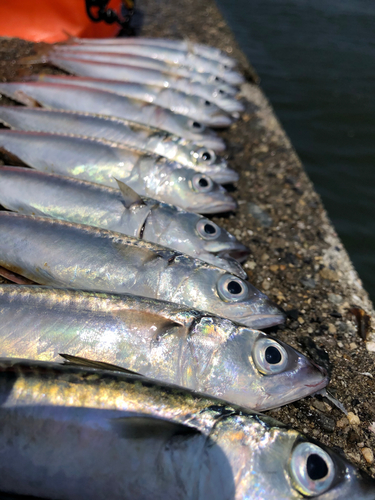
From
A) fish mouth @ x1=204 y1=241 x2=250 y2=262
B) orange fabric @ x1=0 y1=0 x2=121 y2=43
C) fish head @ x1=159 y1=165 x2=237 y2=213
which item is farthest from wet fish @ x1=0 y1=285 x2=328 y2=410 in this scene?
orange fabric @ x1=0 y1=0 x2=121 y2=43

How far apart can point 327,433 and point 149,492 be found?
43.1 inches

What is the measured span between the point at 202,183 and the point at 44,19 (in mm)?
4338

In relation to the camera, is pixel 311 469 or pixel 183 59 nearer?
pixel 311 469

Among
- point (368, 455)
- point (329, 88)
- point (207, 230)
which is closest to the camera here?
point (368, 455)

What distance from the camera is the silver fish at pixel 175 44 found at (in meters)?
5.34

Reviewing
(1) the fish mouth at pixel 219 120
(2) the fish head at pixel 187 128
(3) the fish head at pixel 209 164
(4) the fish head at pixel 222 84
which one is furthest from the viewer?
(4) the fish head at pixel 222 84

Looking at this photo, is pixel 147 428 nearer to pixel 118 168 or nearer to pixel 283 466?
pixel 283 466

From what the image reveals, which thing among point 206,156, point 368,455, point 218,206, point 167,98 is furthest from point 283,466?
point 167,98

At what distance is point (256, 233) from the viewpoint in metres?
3.12

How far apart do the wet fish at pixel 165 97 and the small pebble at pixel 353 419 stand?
3.50 meters

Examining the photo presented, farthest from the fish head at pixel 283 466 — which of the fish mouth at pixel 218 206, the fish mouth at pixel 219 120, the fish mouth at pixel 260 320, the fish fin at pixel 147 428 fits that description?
the fish mouth at pixel 219 120

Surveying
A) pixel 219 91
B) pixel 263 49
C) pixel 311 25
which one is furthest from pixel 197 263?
pixel 311 25

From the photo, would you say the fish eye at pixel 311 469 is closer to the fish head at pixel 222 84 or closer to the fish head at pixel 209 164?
the fish head at pixel 209 164

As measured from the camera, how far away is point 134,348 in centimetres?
170
